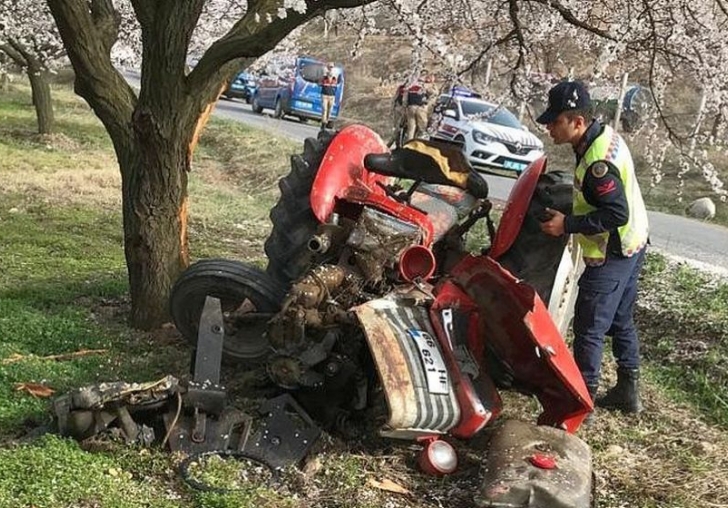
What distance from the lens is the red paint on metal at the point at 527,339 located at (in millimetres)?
4020

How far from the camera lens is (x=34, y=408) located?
440cm

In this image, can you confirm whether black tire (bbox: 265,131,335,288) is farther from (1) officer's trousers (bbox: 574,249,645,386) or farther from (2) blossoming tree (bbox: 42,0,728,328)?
(1) officer's trousers (bbox: 574,249,645,386)

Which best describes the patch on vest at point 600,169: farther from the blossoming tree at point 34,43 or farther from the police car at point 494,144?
the police car at point 494,144

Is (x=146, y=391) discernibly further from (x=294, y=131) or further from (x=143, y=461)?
(x=294, y=131)

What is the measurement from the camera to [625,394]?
16.4 ft

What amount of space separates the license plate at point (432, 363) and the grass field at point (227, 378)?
42cm

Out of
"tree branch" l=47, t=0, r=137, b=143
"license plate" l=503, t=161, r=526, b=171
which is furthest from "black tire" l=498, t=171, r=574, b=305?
"license plate" l=503, t=161, r=526, b=171

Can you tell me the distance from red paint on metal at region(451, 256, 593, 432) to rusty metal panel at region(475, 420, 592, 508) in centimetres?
22

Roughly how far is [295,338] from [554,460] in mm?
1319

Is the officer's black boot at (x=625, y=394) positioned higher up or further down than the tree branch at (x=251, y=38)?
further down

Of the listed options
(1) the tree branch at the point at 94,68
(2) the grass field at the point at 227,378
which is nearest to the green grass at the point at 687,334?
(2) the grass field at the point at 227,378

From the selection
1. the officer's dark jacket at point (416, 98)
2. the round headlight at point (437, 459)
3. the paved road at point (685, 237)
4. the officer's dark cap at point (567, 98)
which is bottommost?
the paved road at point (685, 237)

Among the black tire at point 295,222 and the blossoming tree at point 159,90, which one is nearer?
the black tire at point 295,222

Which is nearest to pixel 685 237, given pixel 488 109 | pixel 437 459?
pixel 488 109
